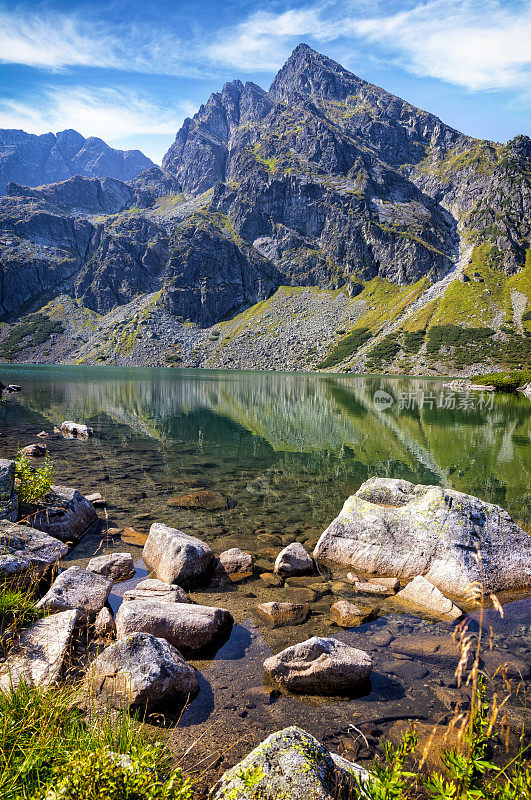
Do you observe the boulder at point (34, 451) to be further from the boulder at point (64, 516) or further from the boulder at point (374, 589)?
the boulder at point (374, 589)

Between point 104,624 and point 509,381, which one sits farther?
point 509,381

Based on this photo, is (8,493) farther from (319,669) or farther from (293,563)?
(319,669)

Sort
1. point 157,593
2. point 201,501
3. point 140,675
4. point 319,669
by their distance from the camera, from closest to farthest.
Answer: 1. point 140,675
2. point 319,669
3. point 157,593
4. point 201,501

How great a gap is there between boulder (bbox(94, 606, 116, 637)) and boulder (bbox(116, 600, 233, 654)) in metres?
0.27

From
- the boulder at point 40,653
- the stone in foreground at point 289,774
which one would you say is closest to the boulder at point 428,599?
the stone in foreground at point 289,774

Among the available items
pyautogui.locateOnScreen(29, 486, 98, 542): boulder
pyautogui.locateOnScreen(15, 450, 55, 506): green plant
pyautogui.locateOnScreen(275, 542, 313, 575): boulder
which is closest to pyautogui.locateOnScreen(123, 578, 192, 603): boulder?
pyautogui.locateOnScreen(275, 542, 313, 575): boulder

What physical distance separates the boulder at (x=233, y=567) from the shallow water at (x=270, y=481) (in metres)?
0.46

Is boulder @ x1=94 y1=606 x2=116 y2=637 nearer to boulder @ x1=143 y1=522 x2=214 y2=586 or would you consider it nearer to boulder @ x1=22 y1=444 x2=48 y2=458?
boulder @ x1=143 y1=522 x2=214 y2=586

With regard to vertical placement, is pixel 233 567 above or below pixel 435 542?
below

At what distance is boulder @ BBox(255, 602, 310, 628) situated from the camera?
374 inches

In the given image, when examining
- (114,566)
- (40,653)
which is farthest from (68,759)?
(114,566)

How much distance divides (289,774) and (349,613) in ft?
21.1

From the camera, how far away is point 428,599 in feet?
33.8

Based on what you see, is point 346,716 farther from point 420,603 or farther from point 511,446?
point 511,446
